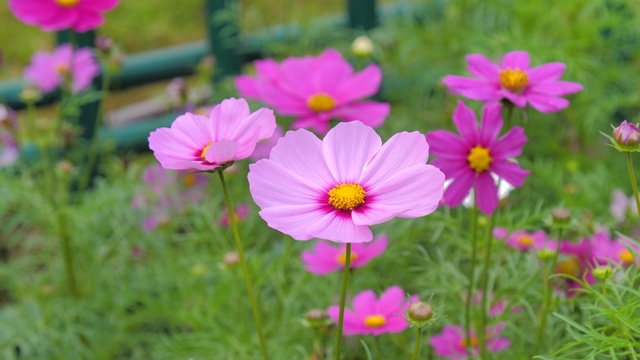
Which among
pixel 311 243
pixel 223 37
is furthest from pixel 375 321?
pixel 223 37

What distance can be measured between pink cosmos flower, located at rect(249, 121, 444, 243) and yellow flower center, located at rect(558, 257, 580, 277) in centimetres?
38

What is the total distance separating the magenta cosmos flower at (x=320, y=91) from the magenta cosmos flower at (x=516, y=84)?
25 cm

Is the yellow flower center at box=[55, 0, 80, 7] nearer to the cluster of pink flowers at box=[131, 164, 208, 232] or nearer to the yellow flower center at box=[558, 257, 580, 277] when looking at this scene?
the cluster of pink flowers at box=[131, 164, 208, 232]

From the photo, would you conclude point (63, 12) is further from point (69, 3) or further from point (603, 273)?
point (603, 273)

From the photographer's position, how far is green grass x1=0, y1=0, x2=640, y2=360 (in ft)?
A: 3.42

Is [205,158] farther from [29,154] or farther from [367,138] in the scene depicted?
[29,154]

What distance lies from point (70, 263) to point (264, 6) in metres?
1.84

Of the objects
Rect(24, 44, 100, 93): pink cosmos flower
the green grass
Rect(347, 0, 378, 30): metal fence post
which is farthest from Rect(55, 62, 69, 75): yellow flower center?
Rect(347, 0, 378, 30): metal fence post

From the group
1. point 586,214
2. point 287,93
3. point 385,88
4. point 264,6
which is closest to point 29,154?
point 385,88

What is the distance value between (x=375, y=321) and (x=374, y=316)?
2cm

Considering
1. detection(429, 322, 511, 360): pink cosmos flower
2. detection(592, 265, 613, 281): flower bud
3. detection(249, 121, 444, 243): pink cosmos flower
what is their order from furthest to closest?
detection(429, 322, 511, 360): pink cosmos flower → detection(592, 265, 613, 281): flower bud → detection(249, 121, 444, 243): pink cosmos flower

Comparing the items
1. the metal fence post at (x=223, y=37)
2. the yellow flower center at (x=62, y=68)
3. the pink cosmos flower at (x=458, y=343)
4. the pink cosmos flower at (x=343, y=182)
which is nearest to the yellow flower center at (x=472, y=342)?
the pink cosmos flower at (x=458, y=343)

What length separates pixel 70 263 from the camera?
1.30m

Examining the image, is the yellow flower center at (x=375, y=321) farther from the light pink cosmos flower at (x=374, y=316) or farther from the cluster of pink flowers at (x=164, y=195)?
the cluster of pink flowers at (x=164, y=195)
